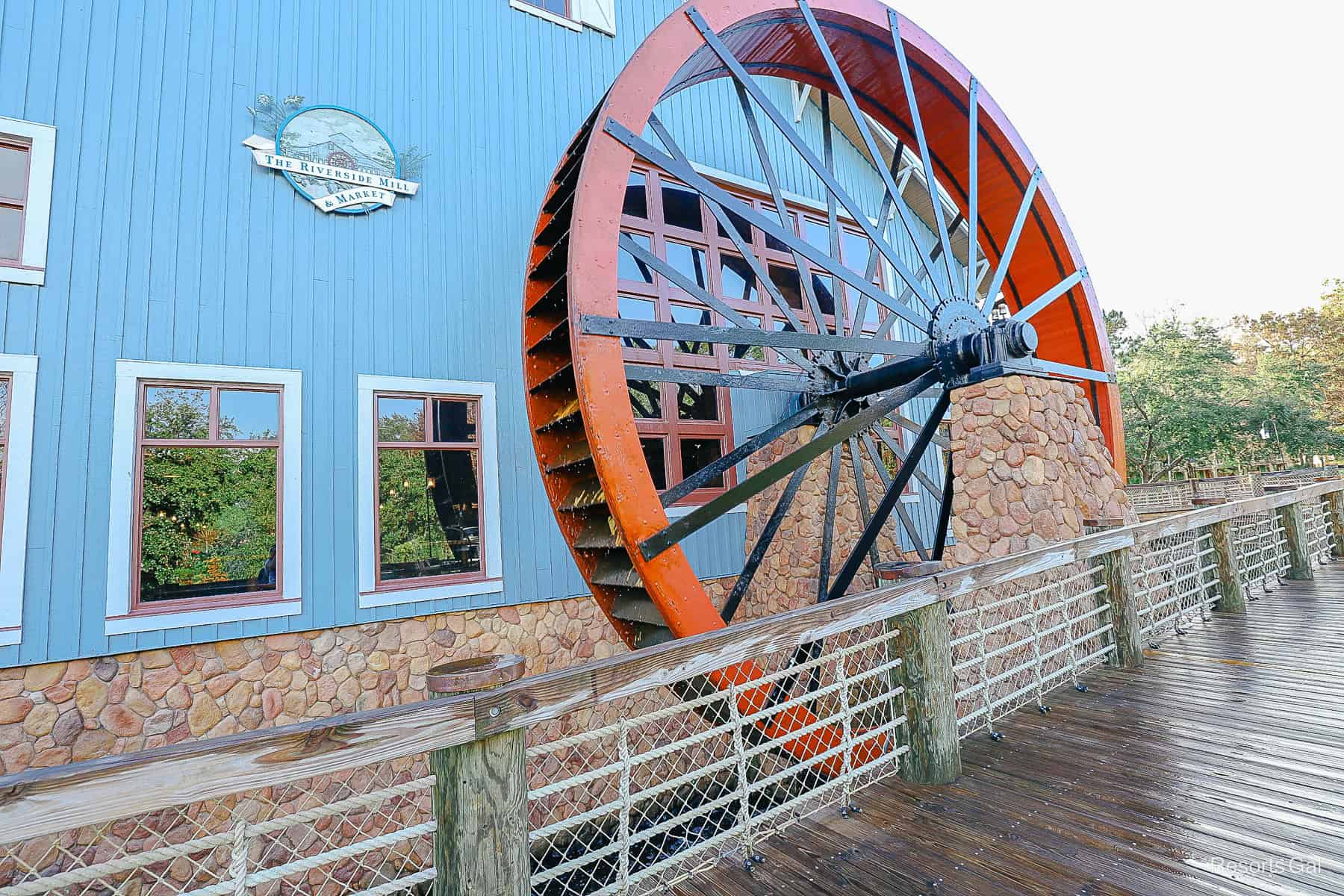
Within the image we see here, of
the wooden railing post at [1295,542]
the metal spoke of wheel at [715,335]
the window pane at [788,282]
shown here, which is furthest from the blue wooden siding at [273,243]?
the wooden railing post at [1295,542]

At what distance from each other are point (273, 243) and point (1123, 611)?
6.16m

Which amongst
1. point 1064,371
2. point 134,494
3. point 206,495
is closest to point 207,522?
point 206,495


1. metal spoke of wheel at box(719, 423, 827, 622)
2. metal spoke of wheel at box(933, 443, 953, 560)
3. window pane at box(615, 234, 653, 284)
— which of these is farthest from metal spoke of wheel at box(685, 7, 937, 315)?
window pane at box(615, 234, 653, 284)

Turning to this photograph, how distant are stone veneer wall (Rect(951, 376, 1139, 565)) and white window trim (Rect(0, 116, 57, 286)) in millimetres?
6073

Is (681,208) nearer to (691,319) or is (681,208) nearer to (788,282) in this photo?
(691,319)

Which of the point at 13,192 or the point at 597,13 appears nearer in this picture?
the point at 13,192

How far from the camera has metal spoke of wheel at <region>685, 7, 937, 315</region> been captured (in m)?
3.92

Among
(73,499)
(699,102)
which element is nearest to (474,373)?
(73,499)

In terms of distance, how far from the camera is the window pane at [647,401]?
20.3ft

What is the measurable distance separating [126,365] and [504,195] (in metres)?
3.05

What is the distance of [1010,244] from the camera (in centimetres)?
512

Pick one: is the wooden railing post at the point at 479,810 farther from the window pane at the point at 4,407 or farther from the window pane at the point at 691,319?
the window pane at the point at 691,319

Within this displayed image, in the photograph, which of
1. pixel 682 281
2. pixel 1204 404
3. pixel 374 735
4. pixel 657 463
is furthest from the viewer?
pixel 1204 404

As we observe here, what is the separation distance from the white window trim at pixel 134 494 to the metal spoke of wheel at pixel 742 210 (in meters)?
2.90
